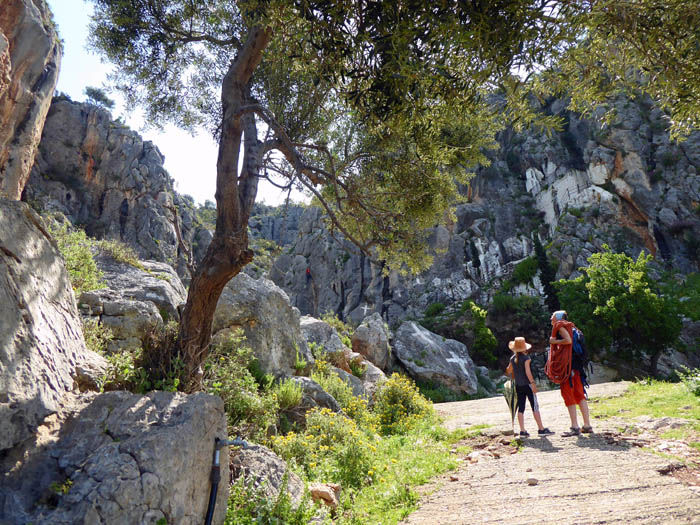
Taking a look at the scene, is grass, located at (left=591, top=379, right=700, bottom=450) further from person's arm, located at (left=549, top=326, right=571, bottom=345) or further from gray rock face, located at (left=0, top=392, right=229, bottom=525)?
gray rock face, located at (left=0, top=392, right=229, bottom=525)

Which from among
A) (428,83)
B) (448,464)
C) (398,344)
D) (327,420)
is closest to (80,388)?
(327,420)

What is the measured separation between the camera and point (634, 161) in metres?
47.2

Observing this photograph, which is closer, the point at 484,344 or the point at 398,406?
the point at 398,406

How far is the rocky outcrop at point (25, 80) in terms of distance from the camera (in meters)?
15.1

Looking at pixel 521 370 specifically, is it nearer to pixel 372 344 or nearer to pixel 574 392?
pixel 574 392

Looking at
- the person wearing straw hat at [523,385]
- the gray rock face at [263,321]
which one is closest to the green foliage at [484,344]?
the gray rock face at [263,321]

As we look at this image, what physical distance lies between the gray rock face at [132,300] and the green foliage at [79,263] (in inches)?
9.5

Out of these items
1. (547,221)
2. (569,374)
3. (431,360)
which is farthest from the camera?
(547,221)

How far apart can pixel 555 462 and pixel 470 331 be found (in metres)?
33.4

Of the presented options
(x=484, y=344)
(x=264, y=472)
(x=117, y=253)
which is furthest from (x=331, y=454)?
(x=484, y=344)

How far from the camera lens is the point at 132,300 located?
21.8 ft

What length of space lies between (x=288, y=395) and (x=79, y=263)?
508cm

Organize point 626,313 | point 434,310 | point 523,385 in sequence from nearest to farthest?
point 523,385, point 626,313, point 434,310

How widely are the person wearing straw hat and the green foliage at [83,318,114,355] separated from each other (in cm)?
688
